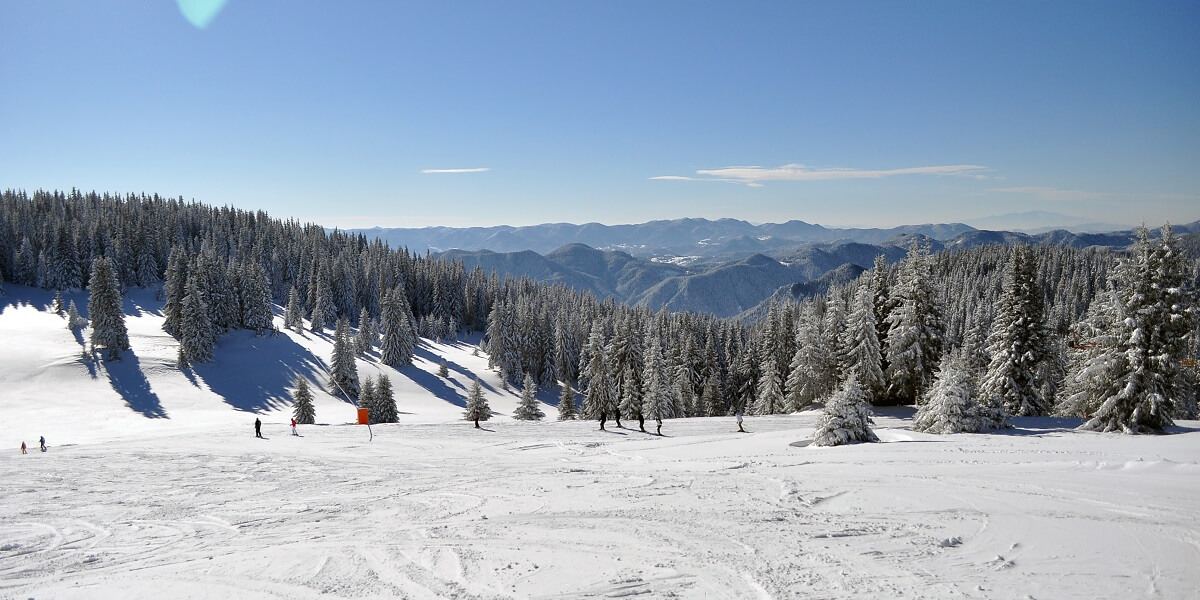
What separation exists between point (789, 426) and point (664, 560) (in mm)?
21463

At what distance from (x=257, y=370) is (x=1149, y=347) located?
78333mm

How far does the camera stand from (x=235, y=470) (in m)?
21.2

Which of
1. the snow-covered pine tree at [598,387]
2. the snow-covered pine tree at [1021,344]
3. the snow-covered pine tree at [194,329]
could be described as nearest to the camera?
the snow-covered pine tree at [1021,344]

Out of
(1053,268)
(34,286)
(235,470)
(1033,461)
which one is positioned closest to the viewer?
(1033,461)

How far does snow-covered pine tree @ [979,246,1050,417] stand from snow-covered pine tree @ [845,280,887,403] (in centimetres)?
638

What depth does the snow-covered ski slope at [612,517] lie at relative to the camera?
10.2 metres

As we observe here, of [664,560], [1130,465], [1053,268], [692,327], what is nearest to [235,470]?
[664,560]

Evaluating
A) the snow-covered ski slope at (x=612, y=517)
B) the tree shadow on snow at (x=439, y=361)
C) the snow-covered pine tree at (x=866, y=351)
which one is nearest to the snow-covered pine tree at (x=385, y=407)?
the snow-covered ski slope at (x=612, y=517)

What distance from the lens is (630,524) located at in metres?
13.2

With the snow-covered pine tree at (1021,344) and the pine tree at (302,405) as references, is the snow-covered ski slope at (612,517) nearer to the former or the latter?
the snow-covered pine tree at (1021,344)

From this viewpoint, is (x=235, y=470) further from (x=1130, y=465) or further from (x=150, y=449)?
(x=1130, y=465)

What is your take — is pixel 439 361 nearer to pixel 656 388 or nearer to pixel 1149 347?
pixel 656 388

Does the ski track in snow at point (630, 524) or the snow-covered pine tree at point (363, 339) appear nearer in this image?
the ski track in snow at point (630, 524)

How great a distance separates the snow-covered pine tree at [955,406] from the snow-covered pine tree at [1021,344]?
21.2 ft
